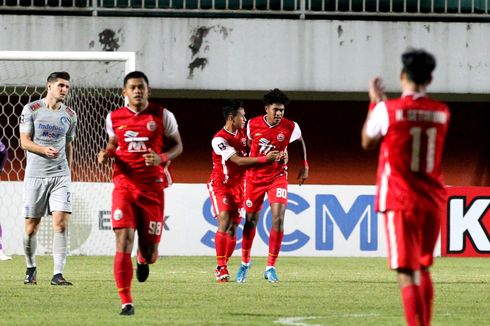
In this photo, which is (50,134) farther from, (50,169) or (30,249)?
(30,249)

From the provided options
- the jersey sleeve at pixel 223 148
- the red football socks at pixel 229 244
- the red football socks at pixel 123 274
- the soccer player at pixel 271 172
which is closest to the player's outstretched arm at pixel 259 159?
the jersey sleeve at pixel 223 148

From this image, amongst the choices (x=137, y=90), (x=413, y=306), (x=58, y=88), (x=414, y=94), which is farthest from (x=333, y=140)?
(x=413, y=306)

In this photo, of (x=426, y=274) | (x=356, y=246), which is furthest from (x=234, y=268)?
(x=426, y=274)

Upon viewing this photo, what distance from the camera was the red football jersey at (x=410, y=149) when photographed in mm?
7078

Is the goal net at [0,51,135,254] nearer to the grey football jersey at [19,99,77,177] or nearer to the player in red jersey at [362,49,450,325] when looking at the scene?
the grey football jersey at [19,99,77,177]

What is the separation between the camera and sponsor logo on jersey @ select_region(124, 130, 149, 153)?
9461 millimetres

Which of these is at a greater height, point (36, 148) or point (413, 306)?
point (36, 148)

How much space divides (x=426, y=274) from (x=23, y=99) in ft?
51.6

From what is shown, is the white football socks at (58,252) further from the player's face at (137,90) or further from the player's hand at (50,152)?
the player's face at (137,90)

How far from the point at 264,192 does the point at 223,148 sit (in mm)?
648

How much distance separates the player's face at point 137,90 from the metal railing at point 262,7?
39.1 feet

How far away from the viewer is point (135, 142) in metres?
9.47

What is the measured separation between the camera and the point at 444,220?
66.4 ft

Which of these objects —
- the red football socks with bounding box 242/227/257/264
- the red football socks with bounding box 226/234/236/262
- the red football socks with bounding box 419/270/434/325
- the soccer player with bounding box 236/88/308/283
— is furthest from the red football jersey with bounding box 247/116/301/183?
the red football socks with bounding box 419/270/434/325
